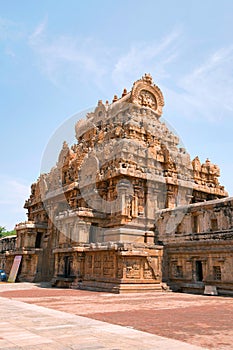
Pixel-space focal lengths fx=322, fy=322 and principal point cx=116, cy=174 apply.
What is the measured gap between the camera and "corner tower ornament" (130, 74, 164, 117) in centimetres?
4038

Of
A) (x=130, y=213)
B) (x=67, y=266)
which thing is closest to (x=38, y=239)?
(x=67, y=266)

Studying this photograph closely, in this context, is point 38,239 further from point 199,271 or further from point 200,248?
point 200,248

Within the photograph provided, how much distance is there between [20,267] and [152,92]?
27.6 metres

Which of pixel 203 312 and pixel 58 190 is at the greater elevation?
pixel 58 190

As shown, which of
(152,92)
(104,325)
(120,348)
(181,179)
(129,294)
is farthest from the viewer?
(152,92)

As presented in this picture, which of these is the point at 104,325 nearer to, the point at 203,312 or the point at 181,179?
the point at 203,312

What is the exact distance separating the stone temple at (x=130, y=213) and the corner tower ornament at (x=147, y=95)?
0.47 feet

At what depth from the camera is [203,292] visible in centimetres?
2461

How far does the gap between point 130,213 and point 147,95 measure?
18.0 metres

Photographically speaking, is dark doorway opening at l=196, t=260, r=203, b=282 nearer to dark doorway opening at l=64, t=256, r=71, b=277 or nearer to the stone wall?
the stone wall

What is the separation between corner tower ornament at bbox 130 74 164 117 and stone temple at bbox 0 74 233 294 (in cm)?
14

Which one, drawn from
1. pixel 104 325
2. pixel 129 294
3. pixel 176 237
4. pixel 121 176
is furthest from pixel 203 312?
pixel 121 176

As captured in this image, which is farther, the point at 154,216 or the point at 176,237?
the point at 154,216

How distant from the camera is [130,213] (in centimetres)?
3117
